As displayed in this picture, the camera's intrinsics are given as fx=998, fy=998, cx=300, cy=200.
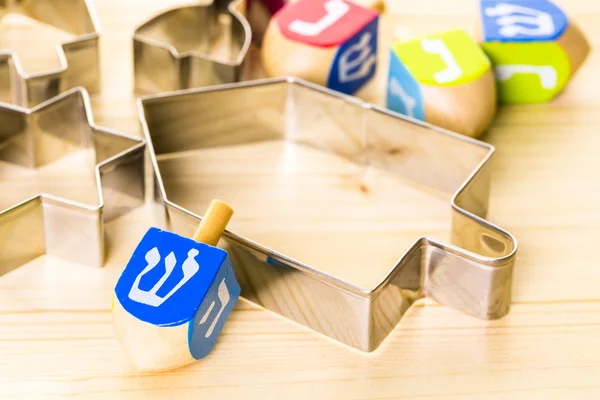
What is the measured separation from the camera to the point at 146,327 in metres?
0.60

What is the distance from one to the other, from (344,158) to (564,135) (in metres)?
0.19

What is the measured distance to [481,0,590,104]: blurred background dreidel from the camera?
0.83 metres

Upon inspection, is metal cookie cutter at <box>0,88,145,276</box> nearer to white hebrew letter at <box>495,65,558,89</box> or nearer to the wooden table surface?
the wooden table surface

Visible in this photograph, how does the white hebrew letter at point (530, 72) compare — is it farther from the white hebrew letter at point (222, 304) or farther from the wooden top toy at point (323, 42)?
the white hebrew letter at point (222, 304)

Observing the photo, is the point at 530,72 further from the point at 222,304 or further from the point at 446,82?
the point at 222,304

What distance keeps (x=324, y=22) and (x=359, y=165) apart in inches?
5.1

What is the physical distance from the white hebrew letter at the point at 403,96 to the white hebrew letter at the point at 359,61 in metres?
0.04

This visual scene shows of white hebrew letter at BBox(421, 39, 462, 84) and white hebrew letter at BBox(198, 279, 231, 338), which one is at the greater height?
white hebrew letter at BBox(421, 39, 462, 84)

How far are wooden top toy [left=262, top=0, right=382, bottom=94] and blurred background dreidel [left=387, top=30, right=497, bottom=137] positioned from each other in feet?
0.14

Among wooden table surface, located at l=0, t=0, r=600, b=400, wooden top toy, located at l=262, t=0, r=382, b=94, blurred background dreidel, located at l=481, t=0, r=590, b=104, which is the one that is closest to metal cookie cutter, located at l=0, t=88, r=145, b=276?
wooden table surface, located at l=0, t=0, r=600, b=400

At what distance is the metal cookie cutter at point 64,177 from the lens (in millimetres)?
688

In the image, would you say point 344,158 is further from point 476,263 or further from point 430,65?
point 476,263

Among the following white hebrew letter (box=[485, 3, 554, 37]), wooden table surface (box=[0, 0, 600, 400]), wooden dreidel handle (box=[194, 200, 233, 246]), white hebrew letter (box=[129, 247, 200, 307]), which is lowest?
wooden table surface (box=[0, 0, 600, 400])

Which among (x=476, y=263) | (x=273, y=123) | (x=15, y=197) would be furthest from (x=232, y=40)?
(x=476, y=263)
